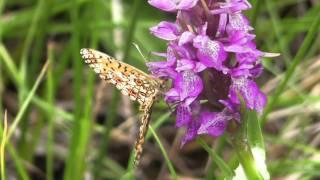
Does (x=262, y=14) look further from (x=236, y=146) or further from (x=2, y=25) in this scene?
(x=236, y=146)

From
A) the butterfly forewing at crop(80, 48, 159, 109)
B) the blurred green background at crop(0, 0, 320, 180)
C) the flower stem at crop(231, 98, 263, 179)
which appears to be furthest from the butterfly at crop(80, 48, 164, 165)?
the blurred green background at crop(0, 0, 320, 180)

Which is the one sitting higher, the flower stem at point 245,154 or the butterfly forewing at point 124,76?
the butterfly forewing at point 124,76

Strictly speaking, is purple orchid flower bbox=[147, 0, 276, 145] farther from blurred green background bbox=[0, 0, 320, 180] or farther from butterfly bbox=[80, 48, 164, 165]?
blurred green background bbox=[0, 0, 320, 180]

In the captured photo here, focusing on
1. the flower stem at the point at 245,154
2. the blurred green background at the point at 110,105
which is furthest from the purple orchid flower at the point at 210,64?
the blurred green background at the point at 110,105

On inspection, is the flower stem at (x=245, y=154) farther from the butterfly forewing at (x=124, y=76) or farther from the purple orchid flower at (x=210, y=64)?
the butterfly forewing at (x=124, y=76)

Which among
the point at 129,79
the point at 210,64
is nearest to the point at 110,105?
the point at 129,79

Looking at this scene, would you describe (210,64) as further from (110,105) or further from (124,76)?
(110,105)
